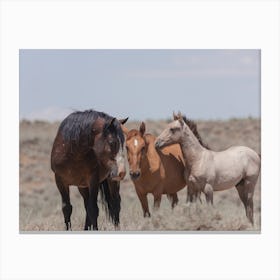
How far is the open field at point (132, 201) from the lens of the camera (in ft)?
34.1

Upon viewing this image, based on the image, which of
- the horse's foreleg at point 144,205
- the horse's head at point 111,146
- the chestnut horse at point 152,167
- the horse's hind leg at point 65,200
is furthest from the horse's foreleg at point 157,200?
the horse's head at point 111,146

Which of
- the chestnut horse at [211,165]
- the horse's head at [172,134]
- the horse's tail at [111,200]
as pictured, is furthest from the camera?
the horse's tail at [111,200]

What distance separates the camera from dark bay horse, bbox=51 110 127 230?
9703mm

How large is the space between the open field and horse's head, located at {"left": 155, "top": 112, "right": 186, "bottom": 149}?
2.77 feet

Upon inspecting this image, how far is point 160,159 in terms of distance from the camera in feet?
36.0

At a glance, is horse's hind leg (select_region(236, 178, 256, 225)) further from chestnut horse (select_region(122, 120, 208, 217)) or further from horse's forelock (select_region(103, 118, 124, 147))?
horse's forelock (select_region(103, 118, 124, 147))

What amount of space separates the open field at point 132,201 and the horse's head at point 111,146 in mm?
1044

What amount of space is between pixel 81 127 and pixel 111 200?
1.36 metres

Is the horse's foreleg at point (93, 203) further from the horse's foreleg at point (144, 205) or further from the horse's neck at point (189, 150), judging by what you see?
the horse's neck at point (189, 150)

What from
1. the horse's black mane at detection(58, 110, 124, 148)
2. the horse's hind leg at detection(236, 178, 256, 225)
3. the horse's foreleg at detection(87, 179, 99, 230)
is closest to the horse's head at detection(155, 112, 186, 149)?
the horse's black mane at detection(58, 110, 124, 148)

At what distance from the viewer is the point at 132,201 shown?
16969mm

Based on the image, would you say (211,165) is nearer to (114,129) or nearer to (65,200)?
(114,129)
